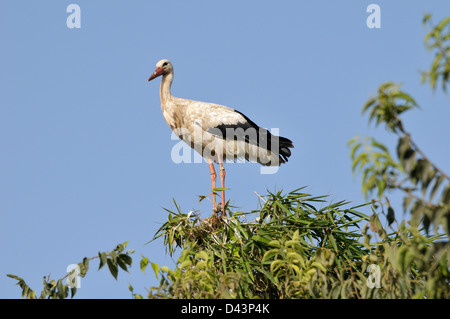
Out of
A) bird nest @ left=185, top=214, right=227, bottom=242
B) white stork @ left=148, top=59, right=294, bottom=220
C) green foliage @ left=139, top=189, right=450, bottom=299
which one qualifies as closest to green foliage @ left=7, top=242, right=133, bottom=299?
green foliage @ left=139, top=189, right=450, bottom=299

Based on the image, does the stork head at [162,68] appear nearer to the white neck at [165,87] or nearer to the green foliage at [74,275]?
the white neck at [165,87]

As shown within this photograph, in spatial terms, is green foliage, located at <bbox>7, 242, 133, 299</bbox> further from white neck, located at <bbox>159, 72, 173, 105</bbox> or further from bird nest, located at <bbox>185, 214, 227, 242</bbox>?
white neck, located at <bbox>159, 72, 173, 105</bbox>

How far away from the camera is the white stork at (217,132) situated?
1080 centimetres

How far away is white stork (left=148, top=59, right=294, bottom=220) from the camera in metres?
10.8

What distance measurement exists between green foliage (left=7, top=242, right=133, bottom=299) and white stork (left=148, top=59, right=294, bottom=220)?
549 cm

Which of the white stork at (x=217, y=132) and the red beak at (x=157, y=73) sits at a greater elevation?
the red beak at (x=157, y=73)

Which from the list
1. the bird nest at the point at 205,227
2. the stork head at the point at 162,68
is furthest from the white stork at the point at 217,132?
the bird nest at the point at 205,227

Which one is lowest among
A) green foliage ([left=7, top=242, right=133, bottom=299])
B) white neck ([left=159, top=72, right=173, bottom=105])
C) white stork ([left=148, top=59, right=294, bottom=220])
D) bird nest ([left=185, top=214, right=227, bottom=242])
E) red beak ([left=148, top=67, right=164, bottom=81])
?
green foliage ([left=7, top=242, right=133, bottom=299])
